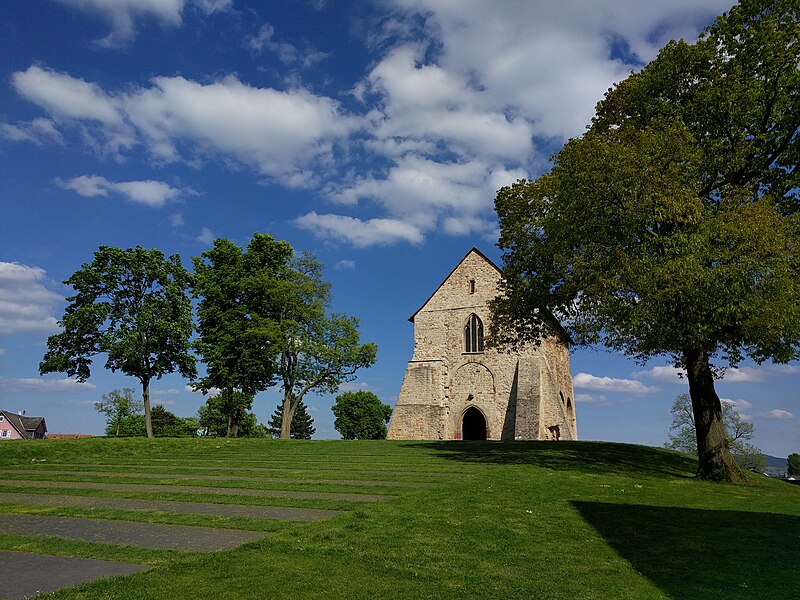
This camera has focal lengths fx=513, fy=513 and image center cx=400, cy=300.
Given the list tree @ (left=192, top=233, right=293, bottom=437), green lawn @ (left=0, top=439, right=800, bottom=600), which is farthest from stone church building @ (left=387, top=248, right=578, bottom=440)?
green lawn @ (left=0, top=439, right=800, bottom=600)

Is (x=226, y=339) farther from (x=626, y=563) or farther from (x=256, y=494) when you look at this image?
(x=626, y=563)

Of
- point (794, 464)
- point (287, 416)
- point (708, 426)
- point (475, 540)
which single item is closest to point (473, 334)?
point (287, 416)

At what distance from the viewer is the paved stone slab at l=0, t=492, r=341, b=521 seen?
8336mm

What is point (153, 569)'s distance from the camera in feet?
17.1

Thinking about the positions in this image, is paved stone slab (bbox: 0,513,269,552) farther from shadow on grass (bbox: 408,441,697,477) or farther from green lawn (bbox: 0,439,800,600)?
shadow on grass (bbox: 408,441,697,477)

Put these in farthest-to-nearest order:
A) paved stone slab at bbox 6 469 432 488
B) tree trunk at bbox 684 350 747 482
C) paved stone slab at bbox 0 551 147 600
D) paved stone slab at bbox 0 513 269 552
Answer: tree trunk at bbox 684 350 747 482 → paved stone slab at bbox 6 469 432 488 → paved stone slab at bbox 0 513 269 552 → paved stone slab at bbox 0 551 147 600

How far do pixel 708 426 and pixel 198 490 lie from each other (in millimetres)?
14957

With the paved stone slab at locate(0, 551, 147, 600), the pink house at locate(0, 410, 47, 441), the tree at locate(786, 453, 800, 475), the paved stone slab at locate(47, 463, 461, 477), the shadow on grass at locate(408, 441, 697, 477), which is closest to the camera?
the paved stone slab at locate(0, 551, 147, 600)

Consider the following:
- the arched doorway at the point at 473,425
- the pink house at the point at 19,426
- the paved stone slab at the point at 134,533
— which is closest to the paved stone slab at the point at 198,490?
the paved stone slab at the point at 134,533

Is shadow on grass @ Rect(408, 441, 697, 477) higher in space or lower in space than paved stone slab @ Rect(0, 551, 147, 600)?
lower

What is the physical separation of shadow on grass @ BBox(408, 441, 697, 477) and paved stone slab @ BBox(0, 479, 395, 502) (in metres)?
8.37

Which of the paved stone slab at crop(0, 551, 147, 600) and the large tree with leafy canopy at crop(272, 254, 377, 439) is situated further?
the large tree with leafy canopy at crop(272, 254, 377, 439)

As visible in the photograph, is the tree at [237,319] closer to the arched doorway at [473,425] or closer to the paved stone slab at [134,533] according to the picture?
the arched doorway at [473,425]

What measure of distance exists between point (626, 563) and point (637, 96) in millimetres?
15367
